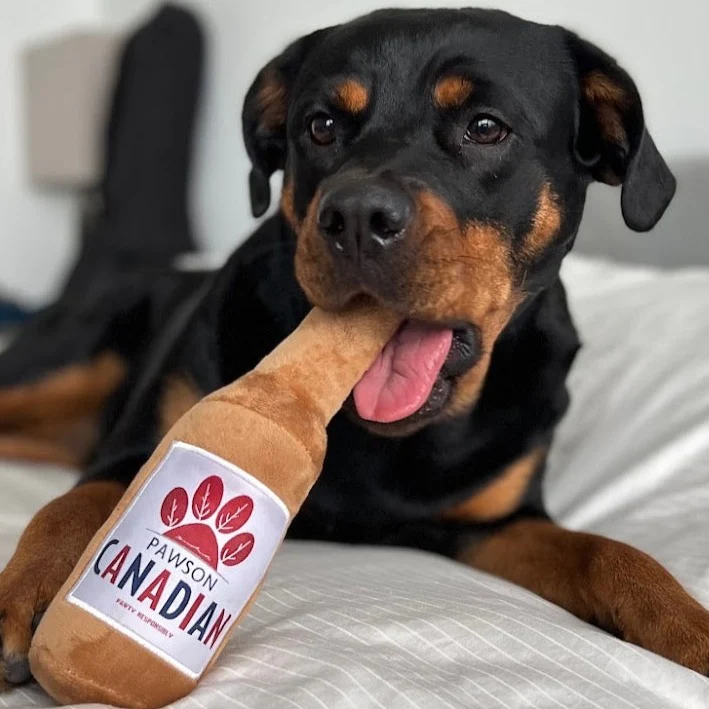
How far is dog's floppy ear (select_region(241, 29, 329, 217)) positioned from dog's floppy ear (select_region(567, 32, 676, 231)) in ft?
1.24

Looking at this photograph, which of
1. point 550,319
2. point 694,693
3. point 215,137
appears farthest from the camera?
point 215,137

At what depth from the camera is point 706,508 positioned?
1.30 metres

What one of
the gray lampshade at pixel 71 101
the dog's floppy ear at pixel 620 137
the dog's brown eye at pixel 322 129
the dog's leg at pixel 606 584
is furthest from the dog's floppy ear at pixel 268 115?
the gray lampshade at pixel 71 101

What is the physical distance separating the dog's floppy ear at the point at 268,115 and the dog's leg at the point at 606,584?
0.62m

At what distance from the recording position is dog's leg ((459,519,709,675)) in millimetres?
1034

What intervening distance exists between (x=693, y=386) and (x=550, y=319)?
1.02 ft

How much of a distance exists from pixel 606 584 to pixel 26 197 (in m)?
3.84

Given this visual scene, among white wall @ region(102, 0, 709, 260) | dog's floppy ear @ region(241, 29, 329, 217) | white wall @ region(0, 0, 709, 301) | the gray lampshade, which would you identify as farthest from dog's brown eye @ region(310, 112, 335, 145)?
the gray lampshade

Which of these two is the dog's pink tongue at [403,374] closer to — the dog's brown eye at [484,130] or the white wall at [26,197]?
the dog's brown eye at [484,130]

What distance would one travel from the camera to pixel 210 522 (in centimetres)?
78

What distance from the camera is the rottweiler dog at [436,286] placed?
104 centimetres

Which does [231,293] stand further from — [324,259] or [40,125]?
[40,125]

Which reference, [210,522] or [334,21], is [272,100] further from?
[334,21]

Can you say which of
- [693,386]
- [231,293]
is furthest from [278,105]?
[693,386]
